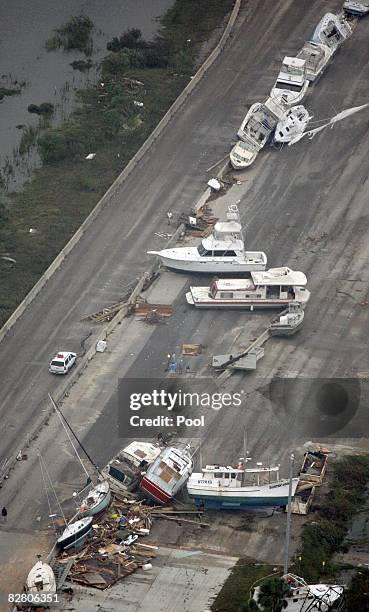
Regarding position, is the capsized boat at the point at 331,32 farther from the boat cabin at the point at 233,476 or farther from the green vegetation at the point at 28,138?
the boat cabin at the point at 233,476

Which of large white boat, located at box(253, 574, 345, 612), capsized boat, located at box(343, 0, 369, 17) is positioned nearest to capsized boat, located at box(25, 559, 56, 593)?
large white boat, located at box(253, 574, 345, 612)

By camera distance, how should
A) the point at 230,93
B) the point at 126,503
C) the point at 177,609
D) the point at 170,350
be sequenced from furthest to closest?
the point at 230,93
the point at 170,350
the point at 126,503
the point at 177,609

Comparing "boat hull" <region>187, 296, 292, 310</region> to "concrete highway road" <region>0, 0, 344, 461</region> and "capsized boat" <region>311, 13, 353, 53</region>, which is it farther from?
"capsized boat" <region>311, 13, 353, 53</region>

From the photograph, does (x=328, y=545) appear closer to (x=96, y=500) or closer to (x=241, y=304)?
(x=96, y=500)

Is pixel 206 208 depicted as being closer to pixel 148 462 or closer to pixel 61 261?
pixel 61 261

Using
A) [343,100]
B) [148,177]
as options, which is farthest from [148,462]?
[343,100]

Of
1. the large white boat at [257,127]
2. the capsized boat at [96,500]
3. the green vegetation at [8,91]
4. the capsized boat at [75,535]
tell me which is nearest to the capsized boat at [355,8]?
the large white boat at [257,127]
